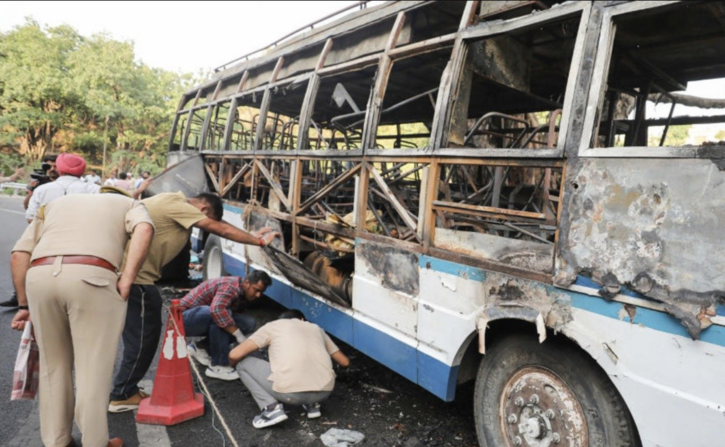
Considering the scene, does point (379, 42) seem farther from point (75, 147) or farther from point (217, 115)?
point (75, 147)

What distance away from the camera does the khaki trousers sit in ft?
7.27

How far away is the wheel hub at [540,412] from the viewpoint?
206 centimetres

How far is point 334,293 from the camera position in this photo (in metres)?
3.44

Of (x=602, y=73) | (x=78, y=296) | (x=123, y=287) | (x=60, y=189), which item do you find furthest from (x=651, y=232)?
(x=60, y=189)

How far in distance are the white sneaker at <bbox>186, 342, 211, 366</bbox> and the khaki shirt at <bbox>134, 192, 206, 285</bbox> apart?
113 cm

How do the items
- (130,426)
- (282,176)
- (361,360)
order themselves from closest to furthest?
(130,426), (361,360), (282,176)

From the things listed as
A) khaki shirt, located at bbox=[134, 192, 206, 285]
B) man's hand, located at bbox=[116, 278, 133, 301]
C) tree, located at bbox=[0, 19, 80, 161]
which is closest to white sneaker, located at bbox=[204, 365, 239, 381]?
khaki shirt, located at bbox=[134, 192, 206, 285]

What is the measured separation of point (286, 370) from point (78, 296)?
1.31m

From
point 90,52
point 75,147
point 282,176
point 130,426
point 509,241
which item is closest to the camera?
point 509,241

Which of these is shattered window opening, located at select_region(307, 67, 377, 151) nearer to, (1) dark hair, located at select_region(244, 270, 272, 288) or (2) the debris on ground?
(1) dark hair, located at select_region(244, 270, 272, 288)

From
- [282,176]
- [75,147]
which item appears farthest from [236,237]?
[75,147]

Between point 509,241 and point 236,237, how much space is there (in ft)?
6.62

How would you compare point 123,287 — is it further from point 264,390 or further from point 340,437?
point 340,437

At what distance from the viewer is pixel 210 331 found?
372 cm
